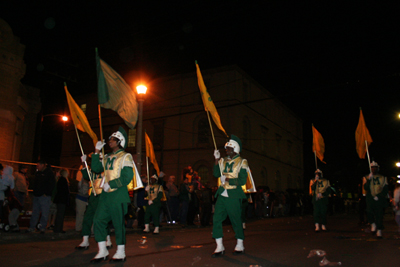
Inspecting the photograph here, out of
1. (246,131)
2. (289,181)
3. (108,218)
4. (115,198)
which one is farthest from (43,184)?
(289,181)

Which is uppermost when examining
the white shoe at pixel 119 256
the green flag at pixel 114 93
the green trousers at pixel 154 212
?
the green flag at pixel 114 93

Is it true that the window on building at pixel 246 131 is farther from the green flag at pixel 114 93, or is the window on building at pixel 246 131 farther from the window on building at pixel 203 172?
the green flag at pixel 114 93

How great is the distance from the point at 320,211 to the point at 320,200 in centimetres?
39

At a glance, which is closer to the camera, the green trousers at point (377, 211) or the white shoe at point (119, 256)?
the white shoe at point (119, 256)

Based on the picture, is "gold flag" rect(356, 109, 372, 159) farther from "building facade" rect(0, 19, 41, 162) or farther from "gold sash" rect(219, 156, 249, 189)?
"building facade" rect(0, 19, 41, 162)

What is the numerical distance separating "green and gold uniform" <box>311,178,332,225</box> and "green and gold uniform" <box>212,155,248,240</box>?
21.0 ft

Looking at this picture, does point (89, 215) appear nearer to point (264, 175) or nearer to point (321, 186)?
point (321, 186)

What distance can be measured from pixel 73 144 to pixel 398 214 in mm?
41387

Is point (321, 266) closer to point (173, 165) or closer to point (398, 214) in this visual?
point (398, 214)

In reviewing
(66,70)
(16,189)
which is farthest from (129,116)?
(66,70)

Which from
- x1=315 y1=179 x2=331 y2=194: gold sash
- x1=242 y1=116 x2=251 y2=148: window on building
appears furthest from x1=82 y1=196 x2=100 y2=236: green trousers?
x1=242 y1=116 x2=251 y2=148: window on building

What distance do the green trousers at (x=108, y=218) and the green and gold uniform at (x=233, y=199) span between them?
181cm

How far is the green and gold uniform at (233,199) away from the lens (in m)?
6.62

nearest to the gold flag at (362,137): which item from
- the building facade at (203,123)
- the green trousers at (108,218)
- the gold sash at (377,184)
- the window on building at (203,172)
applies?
the gold sash at (377,184)
